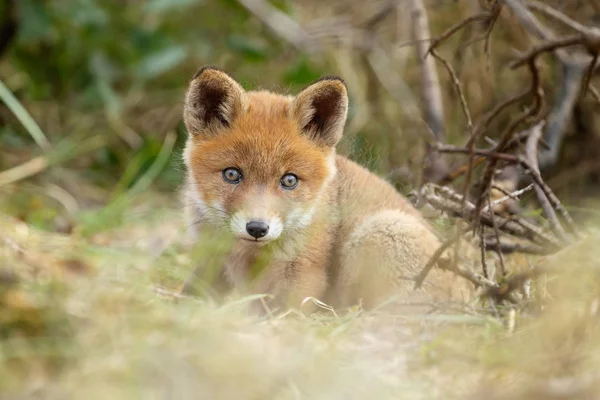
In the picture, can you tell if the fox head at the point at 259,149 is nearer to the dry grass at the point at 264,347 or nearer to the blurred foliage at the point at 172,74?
the dry grass at the point at 264,347

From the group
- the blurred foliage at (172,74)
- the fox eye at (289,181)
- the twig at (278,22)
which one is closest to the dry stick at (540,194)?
the fox eye at (289,181)

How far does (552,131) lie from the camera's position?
630 centimetres

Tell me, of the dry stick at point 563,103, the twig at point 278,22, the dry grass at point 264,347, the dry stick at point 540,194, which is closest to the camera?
the dry grass at point 264,347

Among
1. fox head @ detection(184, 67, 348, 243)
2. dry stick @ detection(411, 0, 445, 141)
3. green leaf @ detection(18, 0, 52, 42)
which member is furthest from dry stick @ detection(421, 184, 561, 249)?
green leaf @ detection(18, 0, 52, 42)

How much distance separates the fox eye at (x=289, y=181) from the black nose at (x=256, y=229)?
42 centimetres

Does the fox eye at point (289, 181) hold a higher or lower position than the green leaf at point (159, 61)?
lower

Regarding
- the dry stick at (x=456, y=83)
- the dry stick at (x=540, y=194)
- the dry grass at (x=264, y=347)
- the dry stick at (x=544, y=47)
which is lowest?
the dry grass at (x=264, y=347)

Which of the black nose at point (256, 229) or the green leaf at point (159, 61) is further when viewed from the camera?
the green leaf at point (159, 61)

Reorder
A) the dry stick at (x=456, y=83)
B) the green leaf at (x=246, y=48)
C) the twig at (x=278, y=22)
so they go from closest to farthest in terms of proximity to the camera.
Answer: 1. the dry stick at (x=456, y=83)
2. the twig at (x=278, y=22)
3. the green leaf at (x=246, y=48)

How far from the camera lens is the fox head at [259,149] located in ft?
13.9

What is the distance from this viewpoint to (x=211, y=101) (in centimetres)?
447

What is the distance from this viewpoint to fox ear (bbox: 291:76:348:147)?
4.36 metres

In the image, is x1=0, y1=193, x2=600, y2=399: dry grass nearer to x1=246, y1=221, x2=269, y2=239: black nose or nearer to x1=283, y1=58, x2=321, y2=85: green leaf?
x1=246, y1=221, x2=269, y2=239: black nose

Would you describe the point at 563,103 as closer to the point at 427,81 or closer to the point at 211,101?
the point at 427,81
